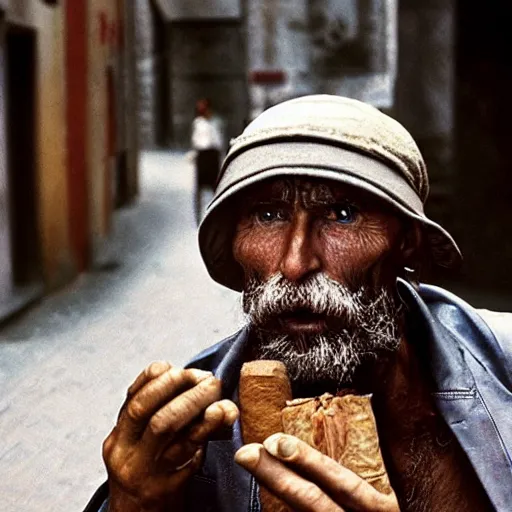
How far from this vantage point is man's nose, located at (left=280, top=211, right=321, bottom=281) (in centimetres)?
221

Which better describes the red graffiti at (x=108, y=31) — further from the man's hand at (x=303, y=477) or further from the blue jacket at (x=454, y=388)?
the man's hand at (x=303, y=477)

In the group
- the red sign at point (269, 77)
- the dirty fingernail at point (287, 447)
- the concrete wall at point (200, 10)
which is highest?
the concrete wall at point (200, 10)

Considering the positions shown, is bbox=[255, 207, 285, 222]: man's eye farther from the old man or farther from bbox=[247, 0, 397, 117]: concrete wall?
bbox=[247, 0, 397, 117]: concrete wall

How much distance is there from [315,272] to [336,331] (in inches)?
5.3

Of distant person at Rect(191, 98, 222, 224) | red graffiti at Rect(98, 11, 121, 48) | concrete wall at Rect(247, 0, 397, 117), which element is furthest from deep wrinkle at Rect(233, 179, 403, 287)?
concrete wall at Rect(247, 0, 397, 117)

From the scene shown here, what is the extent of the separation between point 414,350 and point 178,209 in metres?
11.4

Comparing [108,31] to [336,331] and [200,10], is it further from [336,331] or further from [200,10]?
[200,10]

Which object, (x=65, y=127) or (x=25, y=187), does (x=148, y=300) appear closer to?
(x=25, y=187)

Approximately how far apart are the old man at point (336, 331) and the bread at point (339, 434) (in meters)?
0.15

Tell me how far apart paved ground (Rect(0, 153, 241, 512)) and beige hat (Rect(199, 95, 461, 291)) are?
351 millimetres

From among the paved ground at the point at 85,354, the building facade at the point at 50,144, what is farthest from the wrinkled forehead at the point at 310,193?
the building facade at the point at 50,144

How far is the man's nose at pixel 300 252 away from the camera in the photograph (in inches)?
87.0

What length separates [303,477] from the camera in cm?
183

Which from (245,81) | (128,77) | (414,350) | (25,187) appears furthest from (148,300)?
(245,81)
